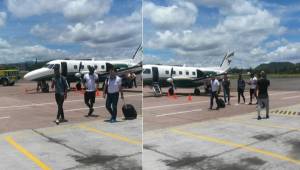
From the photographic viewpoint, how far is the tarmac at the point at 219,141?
5.47m

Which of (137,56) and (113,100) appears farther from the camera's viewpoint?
(113,100)

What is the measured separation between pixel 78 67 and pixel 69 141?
7.89 feet

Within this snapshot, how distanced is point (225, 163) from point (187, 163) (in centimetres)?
56

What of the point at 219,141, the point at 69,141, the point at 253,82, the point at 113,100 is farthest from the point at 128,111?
the point at 253,82

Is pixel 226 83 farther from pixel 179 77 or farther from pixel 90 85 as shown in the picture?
pixel 90 85

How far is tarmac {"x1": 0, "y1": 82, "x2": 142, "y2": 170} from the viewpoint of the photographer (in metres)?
→ 5.11

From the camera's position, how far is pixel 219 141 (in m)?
6.98

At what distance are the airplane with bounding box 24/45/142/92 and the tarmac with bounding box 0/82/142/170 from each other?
0.95m

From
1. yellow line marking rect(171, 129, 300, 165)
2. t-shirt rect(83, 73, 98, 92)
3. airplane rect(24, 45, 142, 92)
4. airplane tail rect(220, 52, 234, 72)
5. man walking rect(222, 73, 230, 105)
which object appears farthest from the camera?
man walking rect(222, 73, 230, 105)

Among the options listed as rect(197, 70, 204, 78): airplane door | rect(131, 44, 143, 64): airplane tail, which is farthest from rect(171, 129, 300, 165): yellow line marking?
rect(197, 70, 204, 78): airplane door

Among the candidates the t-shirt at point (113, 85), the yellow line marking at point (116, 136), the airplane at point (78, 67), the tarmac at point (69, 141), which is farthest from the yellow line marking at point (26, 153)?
the t-shirt at point (113, 85)

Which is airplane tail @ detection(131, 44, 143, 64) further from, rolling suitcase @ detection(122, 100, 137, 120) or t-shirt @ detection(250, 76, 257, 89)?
t-shirt @ detection(250, 76, 257, 89)

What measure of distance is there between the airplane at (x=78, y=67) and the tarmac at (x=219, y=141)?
1429 mm

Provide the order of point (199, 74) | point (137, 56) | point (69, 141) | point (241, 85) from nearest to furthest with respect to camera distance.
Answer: point (137, 56), point (69, 141), point (241, 85), point (199, 74)
